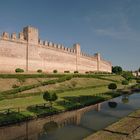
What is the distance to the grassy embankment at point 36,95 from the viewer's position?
15.5 m

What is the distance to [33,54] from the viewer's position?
35344 millimetres

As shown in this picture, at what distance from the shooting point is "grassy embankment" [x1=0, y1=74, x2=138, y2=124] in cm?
1554

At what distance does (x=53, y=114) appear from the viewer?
1560 centimetres

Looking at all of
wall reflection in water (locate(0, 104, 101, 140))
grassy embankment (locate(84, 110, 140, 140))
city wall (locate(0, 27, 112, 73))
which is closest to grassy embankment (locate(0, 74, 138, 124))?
wall reflection in water (locate(0, 104, 101, 140))

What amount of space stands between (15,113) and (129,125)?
766 cm

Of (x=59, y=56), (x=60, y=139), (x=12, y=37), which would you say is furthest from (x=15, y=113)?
(x=59, y=56)

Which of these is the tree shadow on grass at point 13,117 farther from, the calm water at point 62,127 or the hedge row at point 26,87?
the hedge row at point 26,87

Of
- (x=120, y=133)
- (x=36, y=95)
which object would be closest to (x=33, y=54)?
(x=36, y=95)

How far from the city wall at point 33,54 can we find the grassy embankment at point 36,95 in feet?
15.5

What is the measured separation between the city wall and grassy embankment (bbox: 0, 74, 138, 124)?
4.73 metres

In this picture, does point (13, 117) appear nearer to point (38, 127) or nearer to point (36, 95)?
point (38, 127)

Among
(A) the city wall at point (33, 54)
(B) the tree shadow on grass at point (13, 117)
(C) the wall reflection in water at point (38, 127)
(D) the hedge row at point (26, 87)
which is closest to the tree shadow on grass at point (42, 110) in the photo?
(C) the wall reflection in water at point (38, 127)

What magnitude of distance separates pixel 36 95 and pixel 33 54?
13.9 meters

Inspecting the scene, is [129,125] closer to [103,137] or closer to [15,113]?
[103,137]
